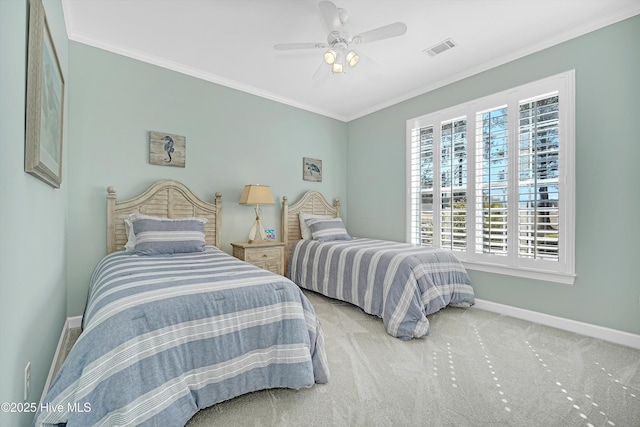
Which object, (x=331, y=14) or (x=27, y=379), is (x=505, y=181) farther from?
(x=27, y=379)

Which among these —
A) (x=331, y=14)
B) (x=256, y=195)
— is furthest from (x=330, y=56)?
(x=256, y=195)

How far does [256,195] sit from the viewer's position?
3.43 meters

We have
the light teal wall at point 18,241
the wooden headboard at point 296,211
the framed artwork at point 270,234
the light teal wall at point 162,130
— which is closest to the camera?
the light teal wall at point 18,241

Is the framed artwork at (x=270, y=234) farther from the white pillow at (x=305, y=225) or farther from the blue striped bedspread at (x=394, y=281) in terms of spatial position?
the blue striped bedspread at (x=394, y=281)

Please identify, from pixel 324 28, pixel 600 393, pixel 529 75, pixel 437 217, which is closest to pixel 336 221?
pixel 437 217

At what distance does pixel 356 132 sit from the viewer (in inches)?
191

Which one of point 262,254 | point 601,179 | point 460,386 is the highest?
point 601,179

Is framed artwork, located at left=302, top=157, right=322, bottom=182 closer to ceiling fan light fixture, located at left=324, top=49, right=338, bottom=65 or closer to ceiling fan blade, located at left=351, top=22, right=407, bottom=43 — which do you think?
ceiling fan light fixture, located at left=324, top=49, right=338, bottom=65

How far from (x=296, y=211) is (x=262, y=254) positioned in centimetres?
103

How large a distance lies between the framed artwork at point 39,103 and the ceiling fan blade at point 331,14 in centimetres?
158

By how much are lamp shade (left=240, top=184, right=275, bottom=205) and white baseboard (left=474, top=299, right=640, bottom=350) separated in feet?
8.99

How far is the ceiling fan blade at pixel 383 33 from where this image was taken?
210 centimetres

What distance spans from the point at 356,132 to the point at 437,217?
6.79ft

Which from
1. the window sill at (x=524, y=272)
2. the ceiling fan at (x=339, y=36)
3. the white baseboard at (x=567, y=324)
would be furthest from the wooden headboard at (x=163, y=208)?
the white baseboard at (x=567, y=324)
